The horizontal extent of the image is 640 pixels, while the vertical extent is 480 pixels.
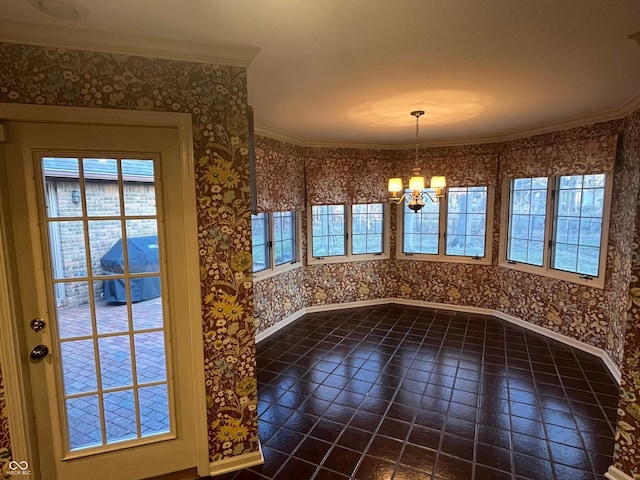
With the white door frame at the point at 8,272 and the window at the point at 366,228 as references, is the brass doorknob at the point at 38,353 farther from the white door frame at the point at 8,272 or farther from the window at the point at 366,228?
the window at the point at 366,228

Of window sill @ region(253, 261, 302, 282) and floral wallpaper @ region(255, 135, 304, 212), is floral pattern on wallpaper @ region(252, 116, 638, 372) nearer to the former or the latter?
window sill @ region(253, 261, 302, 282)

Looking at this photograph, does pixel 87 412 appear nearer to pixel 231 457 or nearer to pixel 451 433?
pixel 231 457

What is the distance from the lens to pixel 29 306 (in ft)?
6.01

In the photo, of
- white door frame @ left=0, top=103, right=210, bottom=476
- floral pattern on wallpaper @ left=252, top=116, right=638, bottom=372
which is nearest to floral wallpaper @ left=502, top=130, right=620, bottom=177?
floral pattern on wallpaper @ left=252, top=116, right=638, bottom=372

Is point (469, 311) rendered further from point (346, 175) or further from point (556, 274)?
point (346, 175)

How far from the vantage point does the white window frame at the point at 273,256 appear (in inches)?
170

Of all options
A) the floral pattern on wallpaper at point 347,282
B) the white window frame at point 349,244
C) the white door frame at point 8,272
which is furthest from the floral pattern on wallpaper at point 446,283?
the white door frame at point 8,272

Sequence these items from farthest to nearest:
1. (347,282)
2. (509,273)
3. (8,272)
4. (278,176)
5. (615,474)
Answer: (347,282) < (509,273) < (278,176) < (615,474) < (8,272)

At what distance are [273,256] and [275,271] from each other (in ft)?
0.64

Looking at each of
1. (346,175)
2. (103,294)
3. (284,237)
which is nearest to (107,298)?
(103,294)

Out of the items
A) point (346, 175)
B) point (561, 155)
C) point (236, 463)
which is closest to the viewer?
point (236, 463)

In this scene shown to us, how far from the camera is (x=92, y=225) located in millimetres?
1868

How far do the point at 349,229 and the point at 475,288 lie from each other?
2.02 meters

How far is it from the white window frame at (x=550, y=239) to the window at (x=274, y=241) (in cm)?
288
